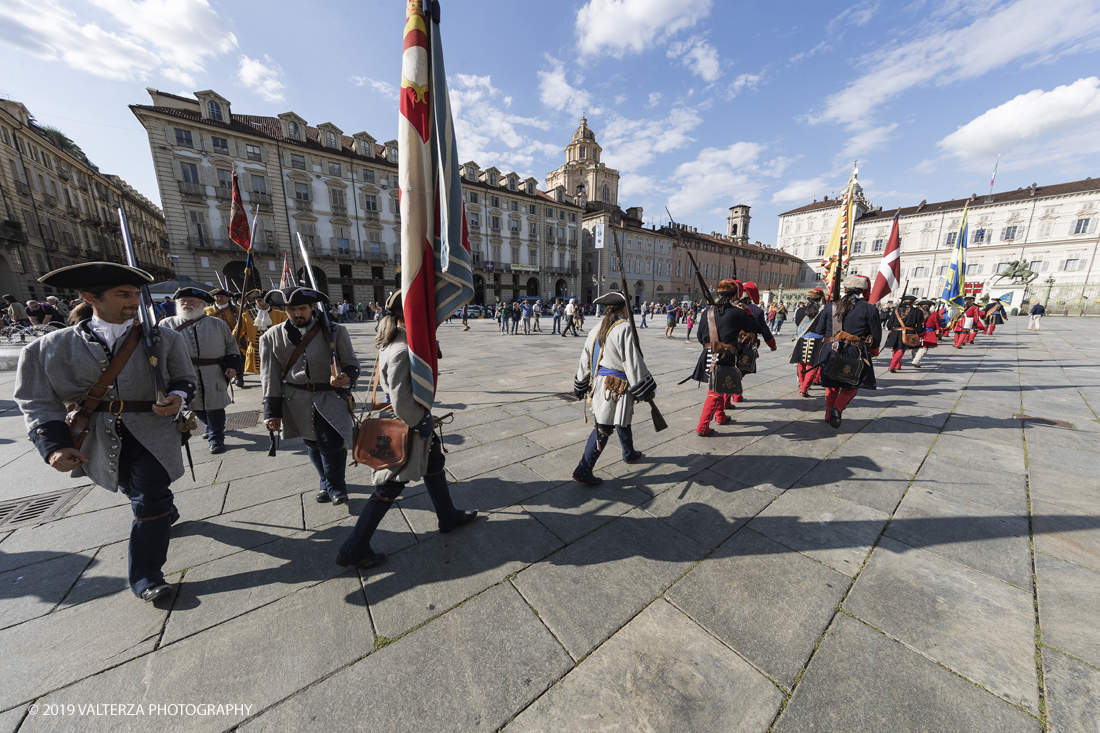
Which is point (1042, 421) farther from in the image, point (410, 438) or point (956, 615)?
point (410, 438)

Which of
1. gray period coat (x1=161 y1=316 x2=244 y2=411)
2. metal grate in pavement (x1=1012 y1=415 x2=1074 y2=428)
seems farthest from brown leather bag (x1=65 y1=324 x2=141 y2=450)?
metal grate in pavement (x1=1012 y1=415 x2=1074 y2=428)

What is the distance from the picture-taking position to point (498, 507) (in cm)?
296

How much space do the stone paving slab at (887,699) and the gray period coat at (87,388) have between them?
133 inches

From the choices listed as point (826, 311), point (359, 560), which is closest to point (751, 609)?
point (359, 560)

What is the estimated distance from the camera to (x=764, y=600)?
2070 millimetres

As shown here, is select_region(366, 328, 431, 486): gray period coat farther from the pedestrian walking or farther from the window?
the window

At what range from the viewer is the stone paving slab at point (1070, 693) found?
1473 millimetres

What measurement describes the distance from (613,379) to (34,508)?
15.2 ft

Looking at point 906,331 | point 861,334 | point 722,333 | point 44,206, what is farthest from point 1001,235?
point 44,206

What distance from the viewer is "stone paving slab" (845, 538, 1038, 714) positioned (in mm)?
1679

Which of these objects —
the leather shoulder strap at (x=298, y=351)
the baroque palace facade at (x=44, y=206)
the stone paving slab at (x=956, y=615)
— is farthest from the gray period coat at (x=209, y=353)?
the baroque palace facade at (x=44, y=206)

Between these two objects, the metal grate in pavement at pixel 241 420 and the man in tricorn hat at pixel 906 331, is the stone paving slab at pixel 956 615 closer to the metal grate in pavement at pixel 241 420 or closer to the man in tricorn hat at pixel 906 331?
the metal grate in pavement at pixel 241 420

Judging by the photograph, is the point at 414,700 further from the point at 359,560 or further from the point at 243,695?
the point at 359,560

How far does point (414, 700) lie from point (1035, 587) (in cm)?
338
